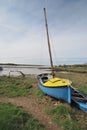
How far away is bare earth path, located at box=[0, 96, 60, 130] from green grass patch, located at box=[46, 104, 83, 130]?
15.6 inches

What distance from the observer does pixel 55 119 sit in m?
12.6

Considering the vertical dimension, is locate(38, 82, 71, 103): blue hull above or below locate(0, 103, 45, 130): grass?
above

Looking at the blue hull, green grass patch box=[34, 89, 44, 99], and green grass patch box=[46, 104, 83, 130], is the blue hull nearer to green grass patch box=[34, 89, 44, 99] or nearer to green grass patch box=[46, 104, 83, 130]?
green grass patch box=[46, 104, 83, 130]

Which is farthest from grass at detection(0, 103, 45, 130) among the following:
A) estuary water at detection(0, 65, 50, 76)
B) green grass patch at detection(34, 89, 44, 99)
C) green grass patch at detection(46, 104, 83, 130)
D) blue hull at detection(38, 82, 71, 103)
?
estuary water at detection(0, 65, 50, 76)

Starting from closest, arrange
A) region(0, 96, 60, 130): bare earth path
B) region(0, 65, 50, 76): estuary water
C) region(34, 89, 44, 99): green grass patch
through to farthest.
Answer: region(0, 96, 60, 130): bare earth path, region(34, 89, 44, 99): green grass patch, region(0, 65, 50, 76): estuary water

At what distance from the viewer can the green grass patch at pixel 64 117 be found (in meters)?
11.7

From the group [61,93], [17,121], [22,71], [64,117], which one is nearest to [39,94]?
[61,93]

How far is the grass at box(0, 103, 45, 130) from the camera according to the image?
11219 millimetres

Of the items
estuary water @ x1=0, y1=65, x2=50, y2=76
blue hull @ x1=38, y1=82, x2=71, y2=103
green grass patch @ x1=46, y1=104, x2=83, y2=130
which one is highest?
estuary water @ x1=0, y1=65, x2=50, y2=76

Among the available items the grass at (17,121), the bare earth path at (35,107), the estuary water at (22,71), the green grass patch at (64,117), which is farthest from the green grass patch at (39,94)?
the estuary water at (22,71)

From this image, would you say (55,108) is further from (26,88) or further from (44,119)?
(26,88)

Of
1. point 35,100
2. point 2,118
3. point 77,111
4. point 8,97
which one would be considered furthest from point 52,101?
point 2,118

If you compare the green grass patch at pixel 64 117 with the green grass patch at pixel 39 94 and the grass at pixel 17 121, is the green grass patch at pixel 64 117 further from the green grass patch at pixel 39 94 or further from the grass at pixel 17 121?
the green grass patch at pixel 39 94

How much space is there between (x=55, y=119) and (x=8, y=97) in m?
6.59
